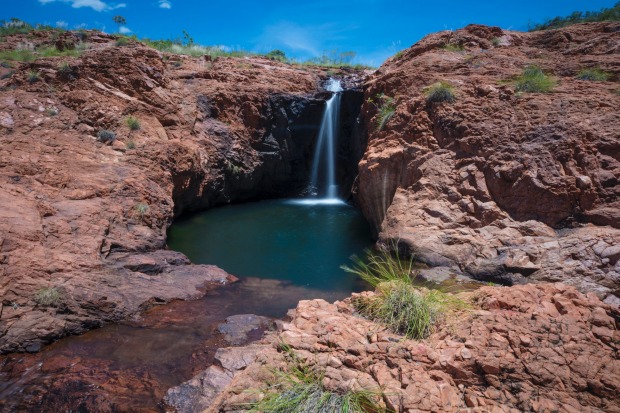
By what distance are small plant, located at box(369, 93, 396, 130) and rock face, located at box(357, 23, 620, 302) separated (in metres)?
0.20

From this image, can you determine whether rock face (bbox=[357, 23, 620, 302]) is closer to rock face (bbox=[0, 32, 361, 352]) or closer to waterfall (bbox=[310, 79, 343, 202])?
rock face (bbox=[0, 32, 361, 352])

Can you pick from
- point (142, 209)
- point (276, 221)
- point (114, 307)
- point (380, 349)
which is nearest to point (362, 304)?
point (380, 349)

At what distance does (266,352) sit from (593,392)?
2475 millimetres

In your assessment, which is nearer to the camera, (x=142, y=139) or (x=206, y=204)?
(x=142, y=139)

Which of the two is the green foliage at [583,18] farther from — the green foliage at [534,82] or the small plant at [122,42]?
the small plant at [122,42]

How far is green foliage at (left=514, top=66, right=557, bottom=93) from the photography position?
901 cm

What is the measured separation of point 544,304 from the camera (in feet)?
10.6

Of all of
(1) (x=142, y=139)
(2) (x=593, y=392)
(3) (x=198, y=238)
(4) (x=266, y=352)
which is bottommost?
(3) (x=198, y=238)

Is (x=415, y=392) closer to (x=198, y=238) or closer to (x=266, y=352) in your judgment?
(x=266, y=352)

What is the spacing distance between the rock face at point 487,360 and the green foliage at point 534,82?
23.7 feet

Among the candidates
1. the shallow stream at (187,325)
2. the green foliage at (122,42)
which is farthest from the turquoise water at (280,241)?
the green foliage at (122,42)

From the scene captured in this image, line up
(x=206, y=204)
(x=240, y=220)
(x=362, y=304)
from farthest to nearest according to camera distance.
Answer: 1. (x=206, y=204)
2. (x=240, y=220)
3. (x=362, y=304)

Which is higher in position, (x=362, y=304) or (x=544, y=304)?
(x=544, y=304)

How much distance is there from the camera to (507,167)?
26.7 feet
